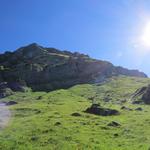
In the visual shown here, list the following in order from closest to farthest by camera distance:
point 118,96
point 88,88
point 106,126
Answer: point 106,126, point 118,96, point 88,88

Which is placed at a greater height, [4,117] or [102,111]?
[102,111]

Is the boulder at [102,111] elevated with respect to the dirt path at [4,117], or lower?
elevated

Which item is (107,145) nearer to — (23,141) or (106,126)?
(23,141)

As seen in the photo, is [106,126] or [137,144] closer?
[137,144]

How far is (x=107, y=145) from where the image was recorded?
162 feet

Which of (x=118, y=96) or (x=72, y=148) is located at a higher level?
(x=118, y=96)

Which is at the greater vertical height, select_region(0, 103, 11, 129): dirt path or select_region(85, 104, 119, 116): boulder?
select_region(85, 104, 119, 116): boulder

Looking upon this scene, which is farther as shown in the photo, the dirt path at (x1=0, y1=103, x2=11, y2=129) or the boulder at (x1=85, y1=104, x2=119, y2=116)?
the boulder at (x1=85, y1=104, x2=119, y2=116)

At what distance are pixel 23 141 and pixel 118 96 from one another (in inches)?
4665

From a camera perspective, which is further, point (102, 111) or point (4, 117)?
point (102, 111)

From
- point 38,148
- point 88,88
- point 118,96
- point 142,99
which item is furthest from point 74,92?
point 38,148

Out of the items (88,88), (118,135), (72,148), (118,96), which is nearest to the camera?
(72,148)

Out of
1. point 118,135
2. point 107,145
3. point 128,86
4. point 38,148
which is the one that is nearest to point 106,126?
point 118,135

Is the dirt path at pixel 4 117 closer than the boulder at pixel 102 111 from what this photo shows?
Yes
